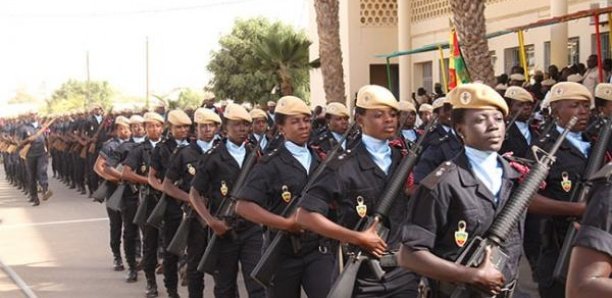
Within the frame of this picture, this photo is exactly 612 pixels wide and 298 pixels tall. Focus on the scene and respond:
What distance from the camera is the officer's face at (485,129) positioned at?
11.3 feet

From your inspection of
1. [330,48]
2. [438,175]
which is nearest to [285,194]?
[438,175]

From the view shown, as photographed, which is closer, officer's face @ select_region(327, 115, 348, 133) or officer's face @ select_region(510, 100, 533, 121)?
officer's face @ select_region(510, 100, 533, 121)

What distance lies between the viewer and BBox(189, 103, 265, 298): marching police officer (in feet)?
20.1

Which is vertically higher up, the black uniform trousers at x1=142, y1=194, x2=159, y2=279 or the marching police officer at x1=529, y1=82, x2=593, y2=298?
the marching police officer at x1=529, y1=82, x2=593, y2=298

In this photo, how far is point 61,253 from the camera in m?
11.1

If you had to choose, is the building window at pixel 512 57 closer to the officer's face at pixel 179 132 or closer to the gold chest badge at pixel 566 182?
the officer's face at pixel 179 132

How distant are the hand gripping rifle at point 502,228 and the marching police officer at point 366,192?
0.98 meters

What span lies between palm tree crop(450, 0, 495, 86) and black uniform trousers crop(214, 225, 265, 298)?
612 cm

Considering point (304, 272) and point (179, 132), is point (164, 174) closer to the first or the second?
point (179, 132)

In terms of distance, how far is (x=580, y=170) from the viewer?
523 cm

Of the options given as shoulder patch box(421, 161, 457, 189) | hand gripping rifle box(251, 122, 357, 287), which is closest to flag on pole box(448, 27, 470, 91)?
hand gripping rifle box(251, 122, 357, 287)

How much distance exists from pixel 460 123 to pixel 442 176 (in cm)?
28

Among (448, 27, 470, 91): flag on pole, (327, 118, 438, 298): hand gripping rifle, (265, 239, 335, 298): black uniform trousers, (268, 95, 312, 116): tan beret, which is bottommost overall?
(265, 239, 335, 298): black uniform trousers

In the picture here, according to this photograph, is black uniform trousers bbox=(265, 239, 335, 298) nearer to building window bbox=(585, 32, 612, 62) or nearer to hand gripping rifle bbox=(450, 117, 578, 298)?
hand gripping rifle bbox=(450, 117, 578, 298)
